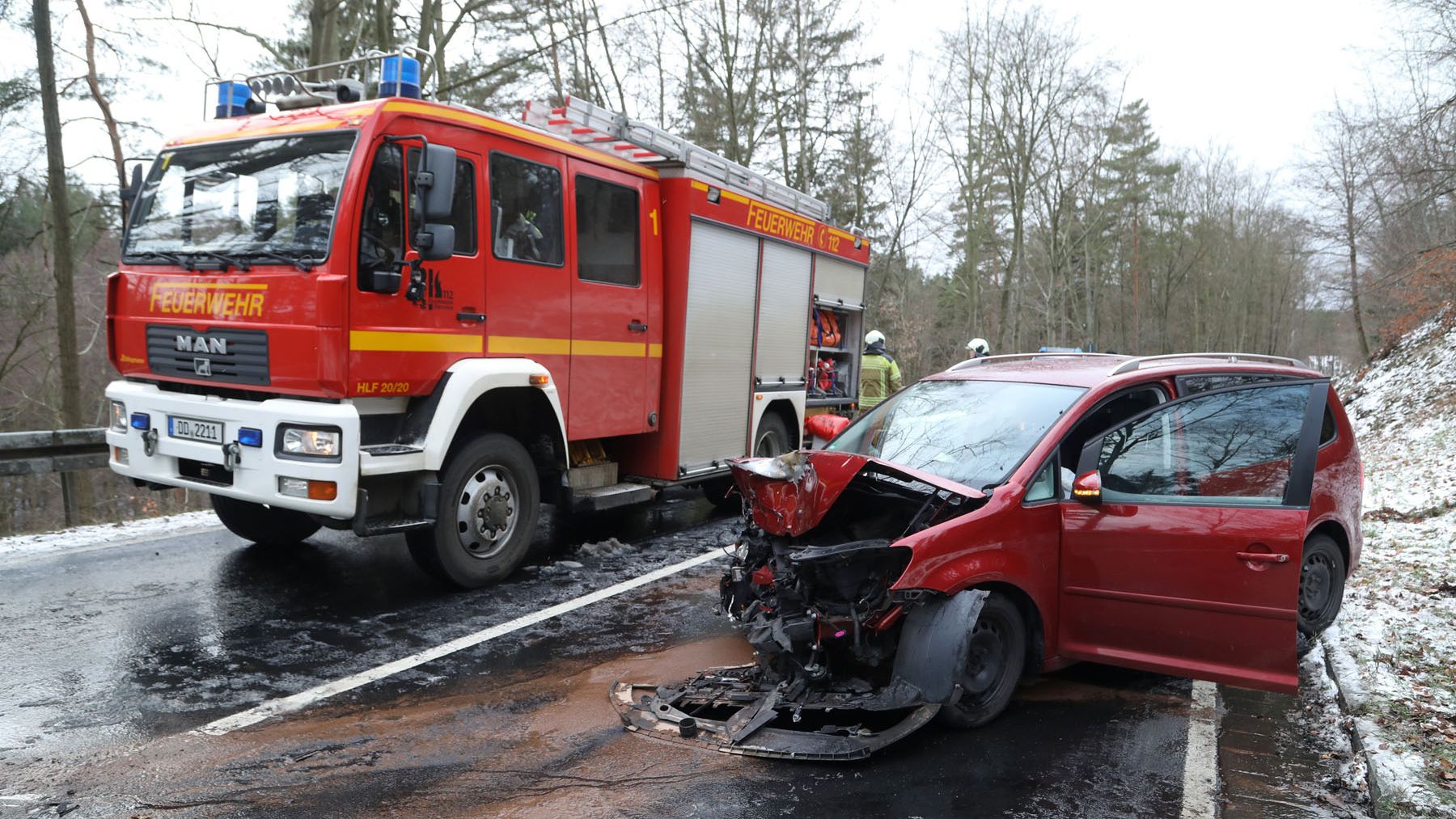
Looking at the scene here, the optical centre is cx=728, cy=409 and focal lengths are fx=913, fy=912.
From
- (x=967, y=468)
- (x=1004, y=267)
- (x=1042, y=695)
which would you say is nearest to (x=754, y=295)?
(x=967, y=468)

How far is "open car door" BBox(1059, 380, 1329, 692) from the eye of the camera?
412 centimetres

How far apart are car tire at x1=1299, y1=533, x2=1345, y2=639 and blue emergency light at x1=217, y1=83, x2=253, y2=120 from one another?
24.4ft

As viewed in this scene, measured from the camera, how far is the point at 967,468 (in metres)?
4.57

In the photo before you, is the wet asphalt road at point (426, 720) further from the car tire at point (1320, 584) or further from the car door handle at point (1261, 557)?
the car tire at point (1320, 584)

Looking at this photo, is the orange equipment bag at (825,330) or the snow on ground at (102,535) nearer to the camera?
the snow on ground at (102,535)

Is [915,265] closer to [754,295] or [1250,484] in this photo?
[754,295]

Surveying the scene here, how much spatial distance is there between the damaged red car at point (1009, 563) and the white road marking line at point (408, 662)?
1.14m

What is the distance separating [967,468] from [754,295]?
14.8ft

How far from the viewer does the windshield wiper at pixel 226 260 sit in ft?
18.0

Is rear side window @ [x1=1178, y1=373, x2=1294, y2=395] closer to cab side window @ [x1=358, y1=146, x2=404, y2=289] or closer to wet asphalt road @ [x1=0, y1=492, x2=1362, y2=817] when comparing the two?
wet asphalt road @ [x1=0, y1=492, x2=1362, y2=817]

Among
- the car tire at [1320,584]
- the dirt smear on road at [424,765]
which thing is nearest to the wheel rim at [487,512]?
the dirt smear on road at [424,765]

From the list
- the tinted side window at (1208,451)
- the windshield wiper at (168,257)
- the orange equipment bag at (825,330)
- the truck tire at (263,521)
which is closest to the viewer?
the tinted side window at (1208,451)

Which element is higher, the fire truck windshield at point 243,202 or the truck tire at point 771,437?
the fire truck windshield at point 243,202

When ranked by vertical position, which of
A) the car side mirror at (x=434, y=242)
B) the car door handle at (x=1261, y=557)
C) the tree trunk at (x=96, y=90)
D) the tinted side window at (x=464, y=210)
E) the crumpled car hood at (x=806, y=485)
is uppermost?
the tree trunk at (x=96, y=90)
